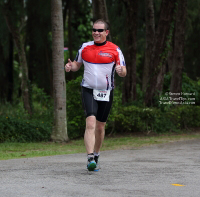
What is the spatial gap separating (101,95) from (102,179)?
1400mm

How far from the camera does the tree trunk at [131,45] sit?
65.5ft

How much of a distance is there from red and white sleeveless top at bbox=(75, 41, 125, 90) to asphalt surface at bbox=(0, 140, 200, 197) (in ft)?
4.29

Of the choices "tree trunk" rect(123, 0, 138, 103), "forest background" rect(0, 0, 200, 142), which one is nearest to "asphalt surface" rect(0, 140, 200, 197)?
"forest background" rect(0, 0, 200, 142)

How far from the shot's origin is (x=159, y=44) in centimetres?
1833

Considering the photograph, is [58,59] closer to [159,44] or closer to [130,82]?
[159,44]

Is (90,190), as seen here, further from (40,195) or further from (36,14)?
(36,14)

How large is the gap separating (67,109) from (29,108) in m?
5.49

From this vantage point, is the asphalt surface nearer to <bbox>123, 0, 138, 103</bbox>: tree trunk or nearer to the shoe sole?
the shoe sole

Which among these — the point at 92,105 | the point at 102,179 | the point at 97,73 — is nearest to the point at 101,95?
the point at 92,105

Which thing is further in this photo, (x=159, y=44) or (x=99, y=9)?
(x=159, y=44)

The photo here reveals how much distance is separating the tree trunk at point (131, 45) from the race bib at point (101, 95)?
41.6ft

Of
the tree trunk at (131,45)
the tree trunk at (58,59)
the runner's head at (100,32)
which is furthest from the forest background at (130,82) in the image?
the runner's head at (100,32)

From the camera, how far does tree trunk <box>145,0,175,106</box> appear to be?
715 inches

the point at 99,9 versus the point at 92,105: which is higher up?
the point at 99,9
